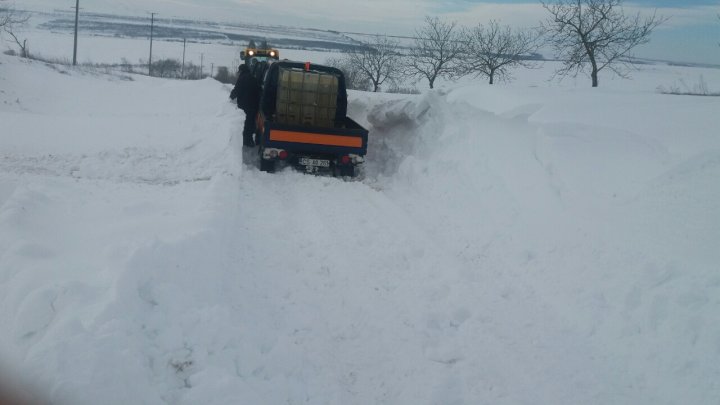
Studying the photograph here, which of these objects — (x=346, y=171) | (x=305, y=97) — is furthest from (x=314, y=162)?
(x=305, y=97)

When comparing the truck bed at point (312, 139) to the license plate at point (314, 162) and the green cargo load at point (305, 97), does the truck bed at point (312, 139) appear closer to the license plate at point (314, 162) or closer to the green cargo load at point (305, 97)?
the license plate at point (314, 162)

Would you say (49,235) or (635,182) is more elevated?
(635,182)

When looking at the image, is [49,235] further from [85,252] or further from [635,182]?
[635,182]

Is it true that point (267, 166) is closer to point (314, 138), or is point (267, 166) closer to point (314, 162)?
point (314, 162)

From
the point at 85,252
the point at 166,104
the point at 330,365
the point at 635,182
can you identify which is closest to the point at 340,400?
the point at 330,365

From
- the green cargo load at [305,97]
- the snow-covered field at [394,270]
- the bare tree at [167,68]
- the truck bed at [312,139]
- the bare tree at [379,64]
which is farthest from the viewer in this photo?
the bare tree at [167,68]

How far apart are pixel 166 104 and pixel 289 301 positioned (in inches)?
755

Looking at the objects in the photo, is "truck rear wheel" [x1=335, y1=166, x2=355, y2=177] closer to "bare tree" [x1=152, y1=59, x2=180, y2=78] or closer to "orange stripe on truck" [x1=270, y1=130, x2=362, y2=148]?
"orange stripe on truck" [x1=270, y1=130, x2=362, y2=148]

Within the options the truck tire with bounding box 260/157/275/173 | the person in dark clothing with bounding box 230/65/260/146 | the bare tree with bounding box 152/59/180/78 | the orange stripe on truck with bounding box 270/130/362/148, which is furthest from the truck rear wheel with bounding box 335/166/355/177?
the bare tree with bounding box 152/59/180/78

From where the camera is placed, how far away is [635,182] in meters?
7.14

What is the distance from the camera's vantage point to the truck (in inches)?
444

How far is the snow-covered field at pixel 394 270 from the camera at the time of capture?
13.2 feet

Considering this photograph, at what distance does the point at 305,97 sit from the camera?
12.3m

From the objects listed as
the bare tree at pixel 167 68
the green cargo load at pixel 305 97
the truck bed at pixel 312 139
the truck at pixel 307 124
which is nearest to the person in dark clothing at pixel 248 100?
the truck at pixel 307 124
